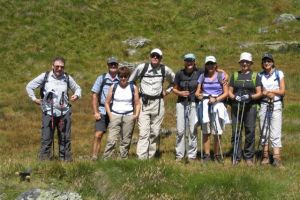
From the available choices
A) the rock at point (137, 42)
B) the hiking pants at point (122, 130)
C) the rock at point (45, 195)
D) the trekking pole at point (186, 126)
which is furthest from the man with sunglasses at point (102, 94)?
the rock at point (137, 42)

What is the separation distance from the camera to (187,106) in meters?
13.2

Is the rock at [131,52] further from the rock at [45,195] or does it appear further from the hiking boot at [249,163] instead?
the rock at [45,195]

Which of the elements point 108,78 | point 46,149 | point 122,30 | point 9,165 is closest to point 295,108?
point 108,78

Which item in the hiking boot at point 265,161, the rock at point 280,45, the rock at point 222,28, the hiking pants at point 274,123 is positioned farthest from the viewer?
the rock at point 222,28

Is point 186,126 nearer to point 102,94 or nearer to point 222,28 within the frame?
point 102,94

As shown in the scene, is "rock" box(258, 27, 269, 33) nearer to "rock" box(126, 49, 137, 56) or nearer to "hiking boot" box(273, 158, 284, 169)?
"rock" box(126, 49, 137, 56)

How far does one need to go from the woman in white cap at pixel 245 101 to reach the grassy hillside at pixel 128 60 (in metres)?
1.07

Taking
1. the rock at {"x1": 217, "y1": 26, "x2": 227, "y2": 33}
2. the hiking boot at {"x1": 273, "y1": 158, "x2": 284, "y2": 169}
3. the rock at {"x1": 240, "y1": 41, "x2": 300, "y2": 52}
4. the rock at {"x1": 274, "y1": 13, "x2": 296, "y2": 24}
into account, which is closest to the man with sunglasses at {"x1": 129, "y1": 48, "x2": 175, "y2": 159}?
the hiking boot at {"x1": 273, "y1": 158, "x2": 284, "y2": 169}

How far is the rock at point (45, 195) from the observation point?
31.5 ft

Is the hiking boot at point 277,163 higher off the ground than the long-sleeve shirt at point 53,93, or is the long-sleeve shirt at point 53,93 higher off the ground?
the long-sleeve shirt at point 53,93

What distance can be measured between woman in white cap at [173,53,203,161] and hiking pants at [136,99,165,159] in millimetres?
552

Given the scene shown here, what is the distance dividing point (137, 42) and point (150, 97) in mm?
23212

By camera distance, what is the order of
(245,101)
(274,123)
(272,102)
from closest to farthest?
(245,101), (272,102), (274,123)

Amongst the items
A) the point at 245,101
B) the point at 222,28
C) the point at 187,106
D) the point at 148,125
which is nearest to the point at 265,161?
the point at 245,101
